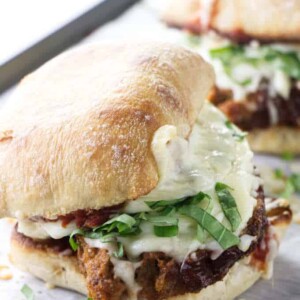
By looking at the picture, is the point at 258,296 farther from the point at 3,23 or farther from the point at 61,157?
the point at 3,23

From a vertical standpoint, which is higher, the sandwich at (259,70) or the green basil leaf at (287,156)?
the sandwich at (259,70)

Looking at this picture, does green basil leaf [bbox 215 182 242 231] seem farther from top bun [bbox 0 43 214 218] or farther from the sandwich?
the sandwich

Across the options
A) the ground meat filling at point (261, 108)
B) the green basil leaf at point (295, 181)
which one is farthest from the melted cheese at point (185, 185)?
the ground meat filling at point (261, 108)

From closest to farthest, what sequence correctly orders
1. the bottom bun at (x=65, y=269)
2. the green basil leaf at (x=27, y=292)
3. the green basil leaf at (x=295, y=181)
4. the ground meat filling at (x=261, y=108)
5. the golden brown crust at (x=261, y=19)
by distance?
the bottom bun at (x=65, y=269), the green basil leaf at (x=27, y=292), the green basil leaf at (x=295, y=181), the golden brown crust at (x=261, y=19), the ground meat filling at (x=261, y=108)

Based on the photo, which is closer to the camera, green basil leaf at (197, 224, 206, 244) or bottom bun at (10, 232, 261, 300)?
green basil leaf at (197, 224, 206, 244)

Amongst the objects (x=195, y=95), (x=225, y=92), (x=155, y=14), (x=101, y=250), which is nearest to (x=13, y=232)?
(x=101, y=250)

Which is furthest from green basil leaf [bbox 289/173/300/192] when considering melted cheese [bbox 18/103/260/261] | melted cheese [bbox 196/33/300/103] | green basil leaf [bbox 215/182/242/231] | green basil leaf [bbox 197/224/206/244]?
green basil leaf [bbox 197/224/206/244]

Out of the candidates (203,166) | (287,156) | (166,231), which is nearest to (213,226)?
(166,231)

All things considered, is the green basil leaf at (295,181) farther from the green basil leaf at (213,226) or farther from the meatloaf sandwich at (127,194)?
the green basil leaf at (213,226)
